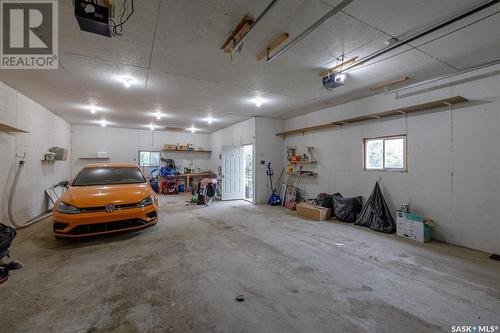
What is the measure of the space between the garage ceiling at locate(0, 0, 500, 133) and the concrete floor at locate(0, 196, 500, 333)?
2864 mm

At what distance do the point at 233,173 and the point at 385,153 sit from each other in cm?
487

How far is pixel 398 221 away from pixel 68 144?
10584 millimetres

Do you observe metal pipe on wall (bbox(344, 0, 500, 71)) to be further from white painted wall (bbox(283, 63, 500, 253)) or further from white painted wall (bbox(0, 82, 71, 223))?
white painted wall (bbox(0, 82, 71, 223))

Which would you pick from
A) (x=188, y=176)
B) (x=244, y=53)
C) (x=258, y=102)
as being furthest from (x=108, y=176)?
(x=188, y=176)

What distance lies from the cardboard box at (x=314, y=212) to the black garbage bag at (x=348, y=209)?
0.77ft

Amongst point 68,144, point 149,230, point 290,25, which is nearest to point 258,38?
point 290,25

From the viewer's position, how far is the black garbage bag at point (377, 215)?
4.02 m

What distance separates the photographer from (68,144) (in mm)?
7617

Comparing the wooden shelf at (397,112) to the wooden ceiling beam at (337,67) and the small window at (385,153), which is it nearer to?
the small window at (385,153)

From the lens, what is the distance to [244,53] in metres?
2.85

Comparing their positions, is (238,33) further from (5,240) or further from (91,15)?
(5,240)

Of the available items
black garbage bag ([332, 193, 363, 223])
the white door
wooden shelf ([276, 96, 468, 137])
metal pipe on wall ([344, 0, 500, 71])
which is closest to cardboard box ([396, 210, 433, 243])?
black garbage bag ([332, 193, 363, 223])

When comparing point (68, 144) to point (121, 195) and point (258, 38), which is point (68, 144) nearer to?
point (121, 195)

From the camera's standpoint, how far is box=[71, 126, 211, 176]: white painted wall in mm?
8117
